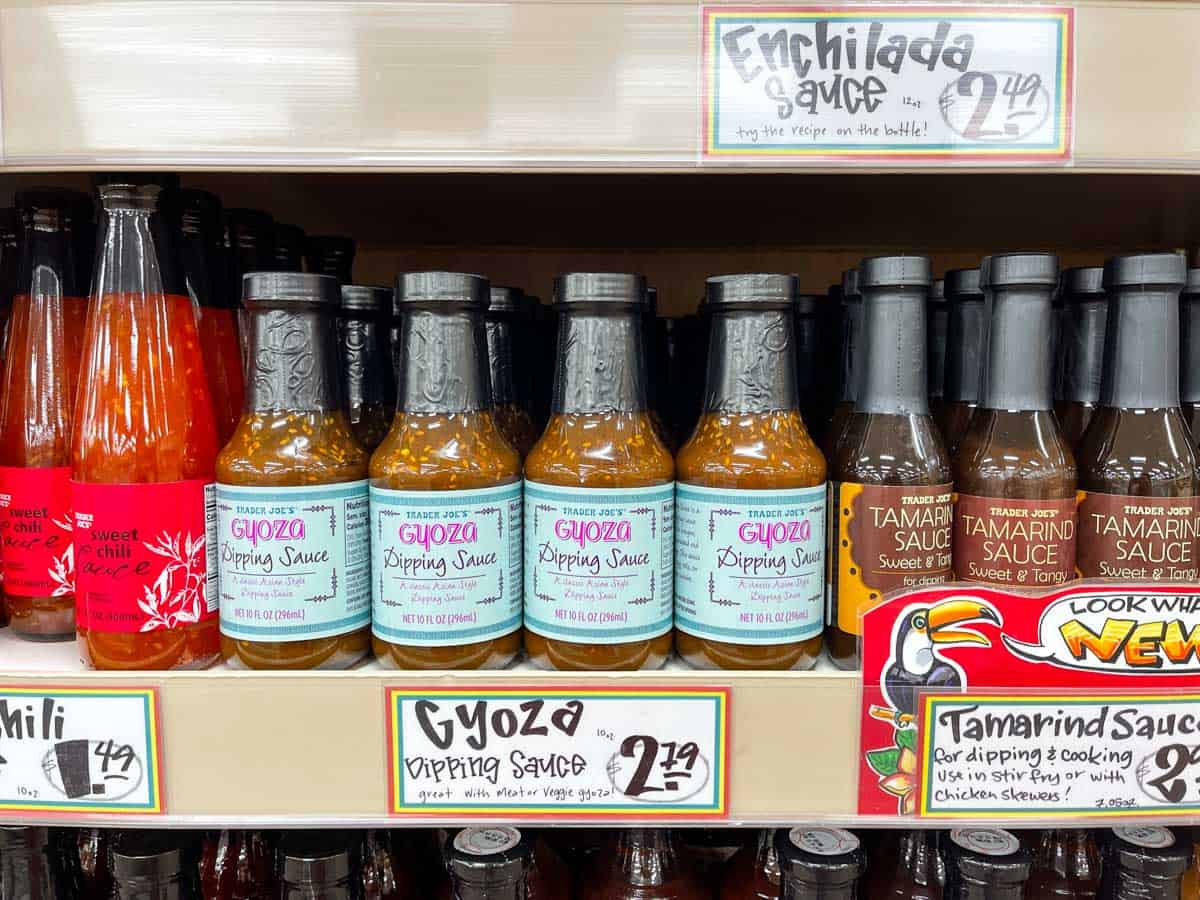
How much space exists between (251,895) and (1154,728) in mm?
886

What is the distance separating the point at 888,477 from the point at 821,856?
1.11ft

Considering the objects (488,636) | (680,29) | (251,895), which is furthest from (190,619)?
(680,29)

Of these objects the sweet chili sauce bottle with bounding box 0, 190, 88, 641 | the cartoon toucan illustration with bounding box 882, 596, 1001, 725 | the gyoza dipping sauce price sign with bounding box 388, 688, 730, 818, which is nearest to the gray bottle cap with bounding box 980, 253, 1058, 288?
the cartoon toucan illustration with bounding box 882, 596, 1001, 725

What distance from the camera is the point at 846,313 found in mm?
956

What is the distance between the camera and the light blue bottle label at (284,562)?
0.69 meters

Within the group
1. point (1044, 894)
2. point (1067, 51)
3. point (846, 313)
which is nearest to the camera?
point (1067, 51)

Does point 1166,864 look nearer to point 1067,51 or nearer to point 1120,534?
point 1120,534

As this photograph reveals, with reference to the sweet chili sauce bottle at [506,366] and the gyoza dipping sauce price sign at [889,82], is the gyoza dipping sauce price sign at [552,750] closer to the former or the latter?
the sweet chili sauce bottle at [506,366]

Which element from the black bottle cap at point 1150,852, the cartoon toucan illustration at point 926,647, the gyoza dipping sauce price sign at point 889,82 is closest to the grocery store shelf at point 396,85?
the gyoza dipping sauce price sign at point 889,82

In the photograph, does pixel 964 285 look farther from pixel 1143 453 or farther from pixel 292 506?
pixel 292 506

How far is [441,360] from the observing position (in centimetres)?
73

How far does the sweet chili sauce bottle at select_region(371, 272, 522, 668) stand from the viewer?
690 mm

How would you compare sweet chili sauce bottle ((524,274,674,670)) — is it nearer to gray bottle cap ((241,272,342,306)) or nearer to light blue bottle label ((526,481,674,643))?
light blue bottle label ((526,481,674,643))

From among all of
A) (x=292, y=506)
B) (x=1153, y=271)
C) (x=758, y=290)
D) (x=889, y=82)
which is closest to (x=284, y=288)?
Result: (x=292, y=506)
